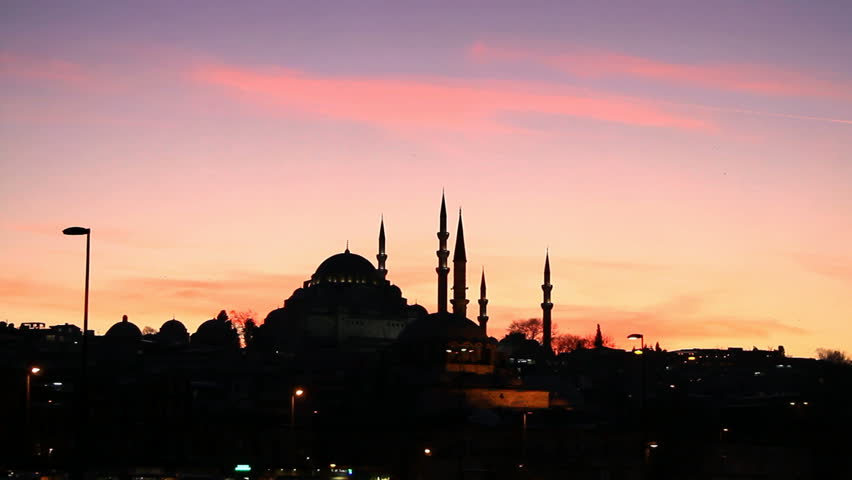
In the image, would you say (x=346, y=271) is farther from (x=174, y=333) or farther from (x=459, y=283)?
(x=174, y=333)

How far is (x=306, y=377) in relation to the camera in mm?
105062

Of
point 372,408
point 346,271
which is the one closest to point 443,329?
point 372,408

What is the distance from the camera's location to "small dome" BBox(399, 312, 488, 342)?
10325cm

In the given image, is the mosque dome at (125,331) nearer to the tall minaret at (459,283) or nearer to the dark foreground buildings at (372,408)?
the dark foreground buildings at (372,408)

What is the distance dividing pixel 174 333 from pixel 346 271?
29.0 meters

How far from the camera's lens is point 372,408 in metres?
98.8

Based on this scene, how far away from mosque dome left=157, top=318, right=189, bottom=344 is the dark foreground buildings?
30 centimetres

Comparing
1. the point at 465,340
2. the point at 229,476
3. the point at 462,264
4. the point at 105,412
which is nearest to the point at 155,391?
the point at 105,412

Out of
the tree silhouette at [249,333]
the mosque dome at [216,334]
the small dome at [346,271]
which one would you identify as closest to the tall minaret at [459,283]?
the small dome at [346,271]

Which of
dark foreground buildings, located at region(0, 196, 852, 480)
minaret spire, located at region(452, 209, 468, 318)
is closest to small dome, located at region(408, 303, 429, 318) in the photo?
dark foreground buildings, located at region(0, 196, 852, 480)

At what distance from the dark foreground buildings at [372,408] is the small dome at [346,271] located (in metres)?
0.13

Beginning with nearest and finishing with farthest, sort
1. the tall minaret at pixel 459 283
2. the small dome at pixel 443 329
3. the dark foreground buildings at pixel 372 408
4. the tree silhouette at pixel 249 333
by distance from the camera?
1. the dark foreground buildings at pixel 372 408
2. the small dome at pixel 443 329
3. the tall minaret at pixel 459 283
4. the tree silhouette at pixel 249 333

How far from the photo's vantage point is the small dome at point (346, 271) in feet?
415

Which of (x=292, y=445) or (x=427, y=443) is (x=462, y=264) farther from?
(x=292, y=445)
